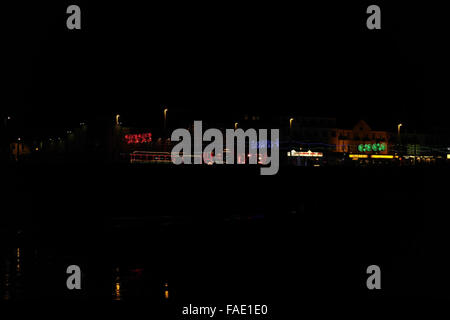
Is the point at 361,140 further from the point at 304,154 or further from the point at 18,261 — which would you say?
the point at 18,261

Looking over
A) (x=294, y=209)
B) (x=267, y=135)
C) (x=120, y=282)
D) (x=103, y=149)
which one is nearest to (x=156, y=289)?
(x=120, y=282)

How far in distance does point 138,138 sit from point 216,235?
3268 cm

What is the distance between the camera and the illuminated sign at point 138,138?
186ft

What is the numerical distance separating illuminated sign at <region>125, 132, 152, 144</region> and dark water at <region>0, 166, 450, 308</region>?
17.7 m

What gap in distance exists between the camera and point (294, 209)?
41812 mm

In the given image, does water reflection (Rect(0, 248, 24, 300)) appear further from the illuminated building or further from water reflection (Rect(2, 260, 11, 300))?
Result: the illuminated building

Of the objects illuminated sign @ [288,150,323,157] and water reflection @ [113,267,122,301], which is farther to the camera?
illuminated sign @ [288,150,323,157]

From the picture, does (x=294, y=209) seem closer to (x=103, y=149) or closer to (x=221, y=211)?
(x=221, y=211)

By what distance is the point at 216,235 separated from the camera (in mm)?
28156

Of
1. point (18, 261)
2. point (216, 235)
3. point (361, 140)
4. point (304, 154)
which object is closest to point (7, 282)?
point (18, 261)

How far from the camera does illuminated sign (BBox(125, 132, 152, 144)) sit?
2237 inches

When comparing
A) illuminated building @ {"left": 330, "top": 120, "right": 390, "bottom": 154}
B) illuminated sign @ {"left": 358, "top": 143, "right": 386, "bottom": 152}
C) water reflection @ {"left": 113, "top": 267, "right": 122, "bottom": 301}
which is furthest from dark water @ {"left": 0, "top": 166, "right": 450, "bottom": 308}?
illuminated building @ {"left": 330, "top": 120, "right": 390, "bottom": 154}
